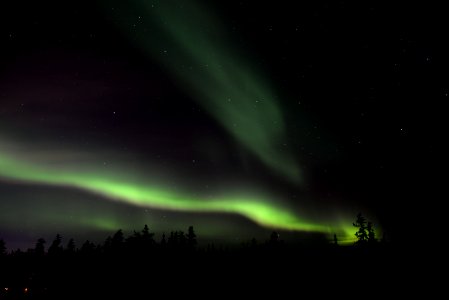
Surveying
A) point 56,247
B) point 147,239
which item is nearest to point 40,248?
point 56,247

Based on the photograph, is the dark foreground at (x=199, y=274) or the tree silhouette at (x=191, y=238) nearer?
the dark foreground at (x=199, y=274)

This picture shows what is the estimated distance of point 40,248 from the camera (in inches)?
2899

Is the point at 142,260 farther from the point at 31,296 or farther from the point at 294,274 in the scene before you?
the point at 294,274

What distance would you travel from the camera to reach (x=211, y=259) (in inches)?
2477

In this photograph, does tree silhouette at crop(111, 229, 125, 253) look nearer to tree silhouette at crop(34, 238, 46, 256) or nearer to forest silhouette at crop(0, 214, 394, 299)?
forest silhouette at crop(0, 214, 394, 299)

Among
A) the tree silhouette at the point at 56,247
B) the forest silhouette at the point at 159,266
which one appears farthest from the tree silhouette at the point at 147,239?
the tree silhouette at the point at 56,247

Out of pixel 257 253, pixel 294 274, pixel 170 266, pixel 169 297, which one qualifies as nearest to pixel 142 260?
pixel 170 266

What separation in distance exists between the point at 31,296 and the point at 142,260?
1821 centimetres

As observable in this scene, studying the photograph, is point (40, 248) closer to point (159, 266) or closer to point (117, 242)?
point (117, 242)

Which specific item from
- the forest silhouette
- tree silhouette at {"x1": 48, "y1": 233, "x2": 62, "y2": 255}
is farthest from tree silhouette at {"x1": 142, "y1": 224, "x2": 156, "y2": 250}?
tree silhouette at {"x1": 48, "y1": 233, "x2": 62, "y2": 255}

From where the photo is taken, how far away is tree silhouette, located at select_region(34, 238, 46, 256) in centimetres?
7275

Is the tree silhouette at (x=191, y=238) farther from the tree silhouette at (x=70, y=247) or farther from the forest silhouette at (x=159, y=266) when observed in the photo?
the tree silhouette at (x=70, y=247)

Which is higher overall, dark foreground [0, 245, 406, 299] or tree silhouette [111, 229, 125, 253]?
tree silhouette [111, 229, 125, 253]

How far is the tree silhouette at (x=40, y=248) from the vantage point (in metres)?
72.8
